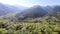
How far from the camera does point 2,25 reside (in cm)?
2100

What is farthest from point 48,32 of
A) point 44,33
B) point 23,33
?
point 23,33

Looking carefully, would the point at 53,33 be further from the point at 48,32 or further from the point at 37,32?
the point at 37,32

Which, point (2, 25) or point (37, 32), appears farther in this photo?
point (2, 25)

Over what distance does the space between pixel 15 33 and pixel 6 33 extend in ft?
3.54

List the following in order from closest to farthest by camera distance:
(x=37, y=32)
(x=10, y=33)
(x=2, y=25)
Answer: (x=10, y=33), (x=37, y=32), (x=2, y=25)

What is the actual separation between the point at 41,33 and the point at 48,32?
905mm

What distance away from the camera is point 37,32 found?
15727 mm

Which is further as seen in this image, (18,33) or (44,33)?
(44,33)

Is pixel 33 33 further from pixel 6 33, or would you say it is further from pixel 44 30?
pixel 6 33

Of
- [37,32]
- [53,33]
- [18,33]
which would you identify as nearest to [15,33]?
[18,33]

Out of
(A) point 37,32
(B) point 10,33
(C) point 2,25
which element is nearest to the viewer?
(B) point 10,33

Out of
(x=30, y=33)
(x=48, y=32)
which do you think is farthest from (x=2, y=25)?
→ (x=48, y=32)

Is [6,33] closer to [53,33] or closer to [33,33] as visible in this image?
[33,33]

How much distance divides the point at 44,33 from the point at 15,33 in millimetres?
3830
